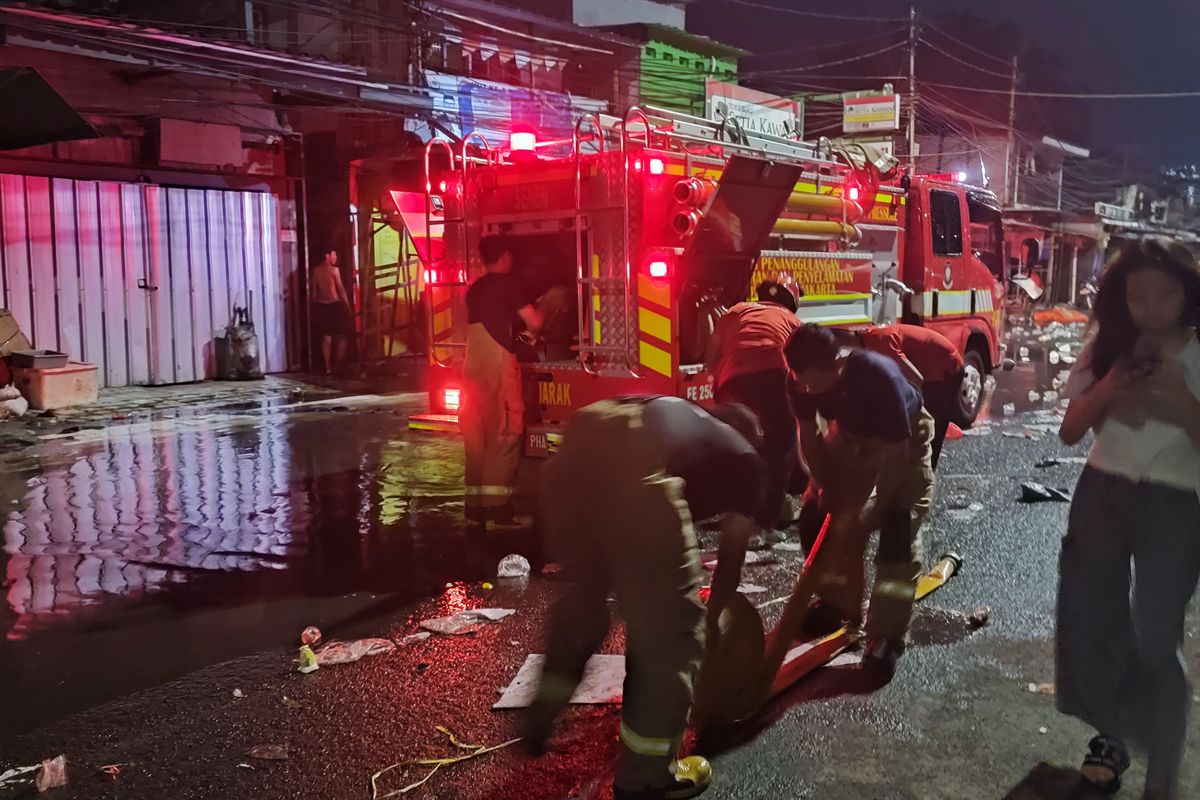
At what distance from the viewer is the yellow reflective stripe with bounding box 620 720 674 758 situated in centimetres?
302

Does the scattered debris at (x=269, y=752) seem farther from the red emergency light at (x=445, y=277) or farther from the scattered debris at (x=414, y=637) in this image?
the red emergency light at (x=445, y=277)

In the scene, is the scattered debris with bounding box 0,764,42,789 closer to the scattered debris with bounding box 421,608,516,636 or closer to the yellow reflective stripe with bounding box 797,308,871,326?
the scattered debris with bounding box 421,608,516,636

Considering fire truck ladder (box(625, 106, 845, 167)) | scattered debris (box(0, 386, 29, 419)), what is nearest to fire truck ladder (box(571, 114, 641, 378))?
fire truck ladder (box(625, 106, 845, 167))

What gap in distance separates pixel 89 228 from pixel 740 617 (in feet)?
40.0

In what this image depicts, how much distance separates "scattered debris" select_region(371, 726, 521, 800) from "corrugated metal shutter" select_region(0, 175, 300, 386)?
1130 centimetres

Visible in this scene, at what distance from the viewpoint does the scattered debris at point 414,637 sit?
465cm

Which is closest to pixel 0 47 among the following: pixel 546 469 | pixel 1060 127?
pixel 546 469

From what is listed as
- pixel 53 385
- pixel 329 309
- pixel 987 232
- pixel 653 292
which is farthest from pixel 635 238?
pixel 329 309

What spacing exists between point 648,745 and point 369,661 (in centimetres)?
181

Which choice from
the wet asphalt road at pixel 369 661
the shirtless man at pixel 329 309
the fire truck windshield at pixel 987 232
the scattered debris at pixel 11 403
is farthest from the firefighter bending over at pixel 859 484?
the shirtless man at pixel 329 309

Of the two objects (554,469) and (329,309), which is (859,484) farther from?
(329,309)

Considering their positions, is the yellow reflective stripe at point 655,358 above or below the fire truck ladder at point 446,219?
below

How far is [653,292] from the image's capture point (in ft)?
21.7

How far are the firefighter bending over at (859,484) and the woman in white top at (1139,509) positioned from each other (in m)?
0.85
